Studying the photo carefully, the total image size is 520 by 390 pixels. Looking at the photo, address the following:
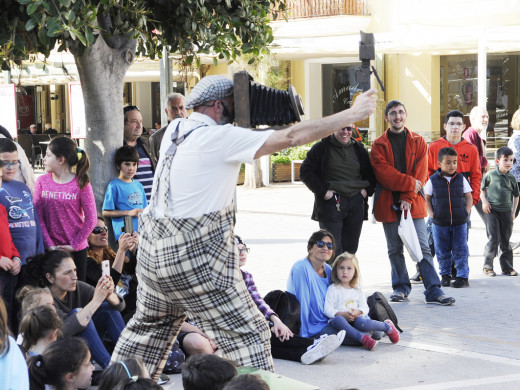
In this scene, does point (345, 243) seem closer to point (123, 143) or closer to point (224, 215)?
point (123, 143)

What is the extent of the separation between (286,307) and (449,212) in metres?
3.17

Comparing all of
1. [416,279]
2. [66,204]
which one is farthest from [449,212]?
[66,204]

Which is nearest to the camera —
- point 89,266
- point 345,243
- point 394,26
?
point 89,266

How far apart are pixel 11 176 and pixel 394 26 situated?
20443mm

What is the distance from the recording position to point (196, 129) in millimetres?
4828

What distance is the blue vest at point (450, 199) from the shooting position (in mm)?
9969

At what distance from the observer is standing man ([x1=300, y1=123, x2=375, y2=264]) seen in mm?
8953

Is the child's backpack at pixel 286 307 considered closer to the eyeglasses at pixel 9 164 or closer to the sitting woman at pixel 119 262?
the sitting woman at pixel 119 262

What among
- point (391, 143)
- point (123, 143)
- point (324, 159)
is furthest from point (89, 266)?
point (391, 143)

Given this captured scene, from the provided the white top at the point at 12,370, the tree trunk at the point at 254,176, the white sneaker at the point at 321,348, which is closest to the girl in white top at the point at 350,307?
the white sneaker at the point at 321,348

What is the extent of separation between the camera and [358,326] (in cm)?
756

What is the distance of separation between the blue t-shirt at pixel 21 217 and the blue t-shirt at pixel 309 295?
2074 millimetres

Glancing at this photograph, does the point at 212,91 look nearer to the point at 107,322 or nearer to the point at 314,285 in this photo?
the point at 107,322

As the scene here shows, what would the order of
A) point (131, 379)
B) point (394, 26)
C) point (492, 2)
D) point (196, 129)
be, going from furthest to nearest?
point (394, 26)
point (492, 2)
point (196, 129)
point (131, 379)
